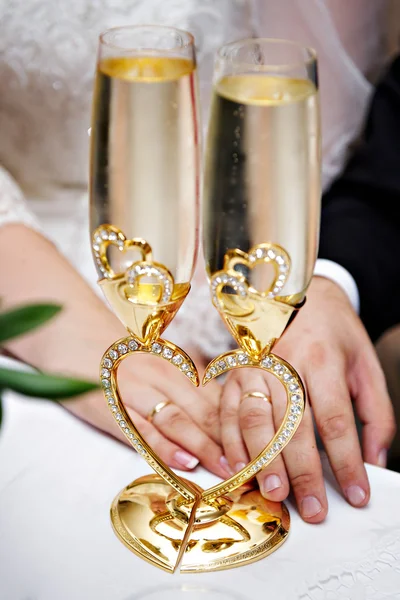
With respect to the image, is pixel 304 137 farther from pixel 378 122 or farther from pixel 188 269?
pixel 378 122

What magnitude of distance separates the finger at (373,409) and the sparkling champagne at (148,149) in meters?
0.31

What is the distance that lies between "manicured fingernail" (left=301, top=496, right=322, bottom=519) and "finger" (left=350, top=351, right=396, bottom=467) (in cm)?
14

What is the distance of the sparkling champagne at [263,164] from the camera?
15.2 inches

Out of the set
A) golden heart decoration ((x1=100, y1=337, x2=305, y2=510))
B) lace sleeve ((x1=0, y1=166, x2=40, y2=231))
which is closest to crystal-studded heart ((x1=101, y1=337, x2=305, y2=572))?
golden heart decoration ((x1=100, y1=337, x2=305, y2=510))

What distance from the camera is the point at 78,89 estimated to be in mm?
1104

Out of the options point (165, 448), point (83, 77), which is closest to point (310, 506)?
point (165, 448)

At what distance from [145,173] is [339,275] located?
56cm

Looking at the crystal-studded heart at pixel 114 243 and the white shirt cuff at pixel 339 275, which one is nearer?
the crystal-studded heart at pixel 114 243

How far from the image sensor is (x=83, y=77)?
3.58 feet

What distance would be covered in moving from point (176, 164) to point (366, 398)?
0.34 m

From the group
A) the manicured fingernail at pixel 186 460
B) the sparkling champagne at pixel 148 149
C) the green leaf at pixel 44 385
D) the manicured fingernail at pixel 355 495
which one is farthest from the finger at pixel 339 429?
the green leaf at pixel 44 385

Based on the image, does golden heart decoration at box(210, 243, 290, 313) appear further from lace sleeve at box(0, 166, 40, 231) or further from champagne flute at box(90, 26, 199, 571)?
lace sleeve at box(0, 166, 40, 231)

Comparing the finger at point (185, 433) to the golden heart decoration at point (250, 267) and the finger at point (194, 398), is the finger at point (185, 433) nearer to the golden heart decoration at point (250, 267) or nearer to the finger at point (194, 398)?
the finger at point (194, 398)

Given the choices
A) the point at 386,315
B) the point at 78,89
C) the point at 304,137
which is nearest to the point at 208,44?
the point at 78,89
